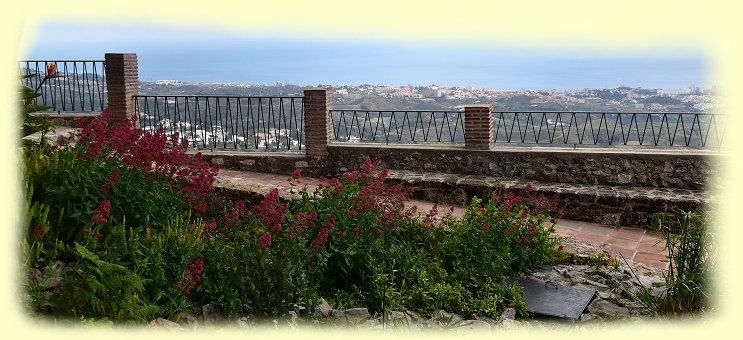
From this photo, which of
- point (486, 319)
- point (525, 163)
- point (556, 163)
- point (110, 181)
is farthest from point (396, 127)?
point (110, 181)

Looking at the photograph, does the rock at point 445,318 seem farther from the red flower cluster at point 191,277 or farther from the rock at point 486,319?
the red flower cluster at point 191,277

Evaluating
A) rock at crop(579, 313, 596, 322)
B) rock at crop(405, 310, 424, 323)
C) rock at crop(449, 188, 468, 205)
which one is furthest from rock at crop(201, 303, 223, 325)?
rock at crop(449, 188, 468, 205)

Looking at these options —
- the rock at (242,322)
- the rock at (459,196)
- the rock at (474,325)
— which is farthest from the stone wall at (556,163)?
the rock at (242,322)

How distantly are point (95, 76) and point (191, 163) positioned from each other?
8.89m

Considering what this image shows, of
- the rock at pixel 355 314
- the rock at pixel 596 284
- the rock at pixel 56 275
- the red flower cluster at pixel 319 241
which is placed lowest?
the rock at pixel 596 284

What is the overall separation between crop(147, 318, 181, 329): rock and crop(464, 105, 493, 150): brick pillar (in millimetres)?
8093

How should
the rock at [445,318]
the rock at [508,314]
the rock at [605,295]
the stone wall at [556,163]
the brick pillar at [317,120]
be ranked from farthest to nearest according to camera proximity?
the brick pillar at [317,120]
the stone wall at [556,163]
the rock at [605,295]
the rock at [508,314]
the rock at [445,318]

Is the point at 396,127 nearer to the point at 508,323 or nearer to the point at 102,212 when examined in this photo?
the point at 508,323

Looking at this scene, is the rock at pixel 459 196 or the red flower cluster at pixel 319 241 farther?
the rock at pixel 459 196

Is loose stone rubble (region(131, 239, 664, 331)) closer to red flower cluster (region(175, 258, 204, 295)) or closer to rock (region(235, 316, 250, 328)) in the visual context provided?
rock (region(235, 316, 250, 328))

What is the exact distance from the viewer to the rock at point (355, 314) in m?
5.08

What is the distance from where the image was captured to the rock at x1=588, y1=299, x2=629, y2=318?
5.71m

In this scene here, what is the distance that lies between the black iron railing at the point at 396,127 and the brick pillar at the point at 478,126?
0.44 m

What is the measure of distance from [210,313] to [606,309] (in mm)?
3108
